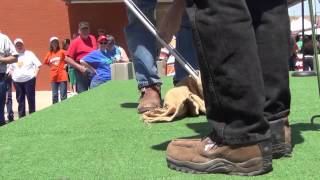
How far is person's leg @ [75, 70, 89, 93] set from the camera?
29.3 ft

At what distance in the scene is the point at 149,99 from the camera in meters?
3.21

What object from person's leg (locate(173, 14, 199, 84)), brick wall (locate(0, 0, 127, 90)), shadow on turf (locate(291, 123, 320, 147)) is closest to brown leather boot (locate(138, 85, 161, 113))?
person's leg (locate(173, 14, 199, 84))

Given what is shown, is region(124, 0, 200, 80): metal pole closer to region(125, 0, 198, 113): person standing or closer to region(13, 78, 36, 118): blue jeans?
region(125, 0, 198, 113): person standing

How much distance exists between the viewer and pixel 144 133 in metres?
2.48

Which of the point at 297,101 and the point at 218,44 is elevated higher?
the point at 218,44

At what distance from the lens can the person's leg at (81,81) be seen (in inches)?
352

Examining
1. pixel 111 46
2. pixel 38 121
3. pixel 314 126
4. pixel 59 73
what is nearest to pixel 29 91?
pixel 59 73

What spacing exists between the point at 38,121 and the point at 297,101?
1.63 m

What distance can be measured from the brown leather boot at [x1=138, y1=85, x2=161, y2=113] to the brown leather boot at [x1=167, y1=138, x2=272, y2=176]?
1.27 metres

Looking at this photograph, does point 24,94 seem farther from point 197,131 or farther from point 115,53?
point 197,131

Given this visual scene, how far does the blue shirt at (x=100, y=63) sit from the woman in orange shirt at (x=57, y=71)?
306 centimetres

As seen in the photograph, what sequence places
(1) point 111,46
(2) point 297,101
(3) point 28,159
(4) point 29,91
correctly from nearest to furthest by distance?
(3) point 28,159 < (2) point 297,101 < (1) point 111,46 < (4) point 29,91

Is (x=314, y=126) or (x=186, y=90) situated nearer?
(x=314, y=126)

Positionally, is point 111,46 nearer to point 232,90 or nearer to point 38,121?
point 38,121
